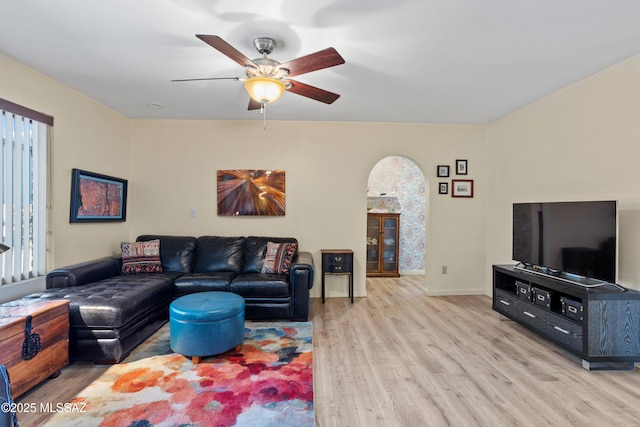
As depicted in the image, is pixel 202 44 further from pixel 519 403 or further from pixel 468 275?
pixel 468 275

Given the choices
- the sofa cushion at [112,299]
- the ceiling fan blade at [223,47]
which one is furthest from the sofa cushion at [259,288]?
the ceiling fan blade at [223,47]

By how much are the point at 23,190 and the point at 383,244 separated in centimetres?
491

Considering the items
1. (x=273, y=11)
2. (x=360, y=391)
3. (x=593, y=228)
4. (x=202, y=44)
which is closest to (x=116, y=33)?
(x=202, y=44)

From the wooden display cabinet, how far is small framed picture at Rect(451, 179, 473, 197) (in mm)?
1277

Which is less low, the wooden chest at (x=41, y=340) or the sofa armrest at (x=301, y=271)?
the sofa armrest at (x=301, y=271)

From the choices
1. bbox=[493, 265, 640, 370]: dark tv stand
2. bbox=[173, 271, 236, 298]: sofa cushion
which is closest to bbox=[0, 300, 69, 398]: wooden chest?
bbox=[173, 271, 236, 298]: sofa cushion

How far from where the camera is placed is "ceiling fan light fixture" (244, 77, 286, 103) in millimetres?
2121

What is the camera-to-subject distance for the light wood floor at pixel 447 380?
6.15 ft

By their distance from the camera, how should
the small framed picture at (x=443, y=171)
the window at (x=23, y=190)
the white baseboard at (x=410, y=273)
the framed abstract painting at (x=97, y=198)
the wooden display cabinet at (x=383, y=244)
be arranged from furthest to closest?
the white baseboard at (x=410, y=273) < the wooden display cabinet at (x=383, y=244) < the small framed picture at (x=443, y=171) < the framed abstract painting at (x=97, y=198) < the window at (x=23, y=190)

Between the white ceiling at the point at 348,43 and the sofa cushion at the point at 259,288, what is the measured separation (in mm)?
2064

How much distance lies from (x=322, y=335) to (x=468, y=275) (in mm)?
2672

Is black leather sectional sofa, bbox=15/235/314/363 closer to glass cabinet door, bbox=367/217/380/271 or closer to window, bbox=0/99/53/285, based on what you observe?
Result: window, bbox=0/99/53/285

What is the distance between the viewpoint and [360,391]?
212cm

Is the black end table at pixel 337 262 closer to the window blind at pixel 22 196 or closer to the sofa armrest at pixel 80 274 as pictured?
the sofa armrest at pixel 80 274
